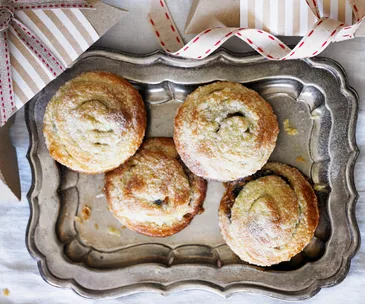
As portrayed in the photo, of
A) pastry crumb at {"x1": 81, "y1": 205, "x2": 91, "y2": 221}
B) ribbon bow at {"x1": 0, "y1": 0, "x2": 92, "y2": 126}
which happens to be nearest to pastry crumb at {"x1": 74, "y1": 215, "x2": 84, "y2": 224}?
pastry crumb at {"x1": 81, "y1": 205, "x2": 91, "y2": 221}

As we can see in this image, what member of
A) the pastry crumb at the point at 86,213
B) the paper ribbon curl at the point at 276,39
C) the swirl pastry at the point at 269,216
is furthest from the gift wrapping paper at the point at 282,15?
the pastry crumb at the point at 86,213

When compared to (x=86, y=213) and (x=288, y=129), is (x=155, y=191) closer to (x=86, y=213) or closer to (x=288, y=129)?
(x=86, y=213)

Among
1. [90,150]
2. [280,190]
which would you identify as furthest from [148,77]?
[280,190]

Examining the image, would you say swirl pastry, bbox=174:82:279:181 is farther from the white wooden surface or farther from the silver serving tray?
the white wooden surface

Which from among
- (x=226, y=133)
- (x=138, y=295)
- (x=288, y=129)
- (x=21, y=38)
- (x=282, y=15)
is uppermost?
(x=282, y=15)

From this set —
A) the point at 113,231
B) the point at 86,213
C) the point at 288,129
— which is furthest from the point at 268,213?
the point at 86,213
